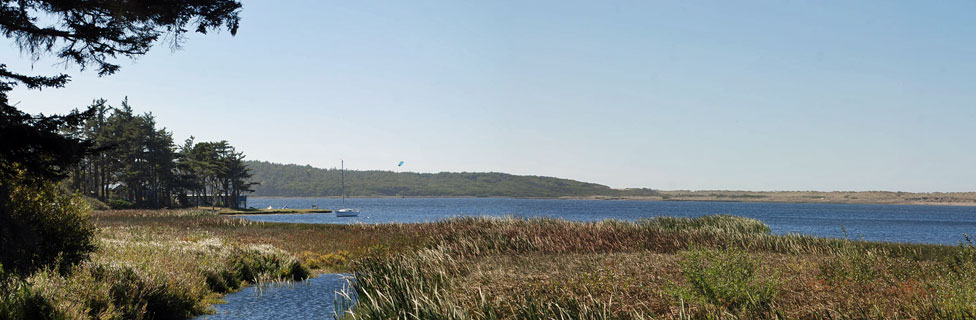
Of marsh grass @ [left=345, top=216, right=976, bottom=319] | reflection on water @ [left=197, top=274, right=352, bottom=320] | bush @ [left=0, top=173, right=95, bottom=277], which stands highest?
bush @ [left=0, top=173, right=95, bottom=277]

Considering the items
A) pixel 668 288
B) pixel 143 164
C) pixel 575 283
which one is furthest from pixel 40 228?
pixel 143 164

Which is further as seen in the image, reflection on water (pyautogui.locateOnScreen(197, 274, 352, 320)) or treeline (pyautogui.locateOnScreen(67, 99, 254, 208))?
treeline (pyautogui.locateOnScreen(67, 99, 254, 208))

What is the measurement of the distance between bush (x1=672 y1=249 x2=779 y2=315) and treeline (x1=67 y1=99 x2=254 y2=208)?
85.3 meters

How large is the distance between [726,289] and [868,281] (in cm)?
332

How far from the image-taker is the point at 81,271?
1356 centimetres

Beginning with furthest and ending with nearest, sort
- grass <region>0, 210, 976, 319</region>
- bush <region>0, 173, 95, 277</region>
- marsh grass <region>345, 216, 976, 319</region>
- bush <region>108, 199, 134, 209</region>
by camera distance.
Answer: bush <region>108, 199, 134, 209</region>
bush <region>0, 173, 95, 277</region>
grass <region>0, 210, 976, 319</region>
marsh grass <region>345, 216, 976, 319</region>

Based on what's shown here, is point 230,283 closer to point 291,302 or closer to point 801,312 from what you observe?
point 291,302

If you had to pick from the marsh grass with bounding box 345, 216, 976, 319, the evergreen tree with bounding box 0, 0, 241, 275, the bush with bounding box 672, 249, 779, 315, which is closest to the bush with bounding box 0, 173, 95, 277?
the evergreen tree with bounding box 0, 0, 241, 275

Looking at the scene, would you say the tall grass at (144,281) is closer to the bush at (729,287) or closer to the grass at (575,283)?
the grass at (575,283)

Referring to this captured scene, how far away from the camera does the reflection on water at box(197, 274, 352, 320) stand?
14086 mm

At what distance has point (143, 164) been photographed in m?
89.2

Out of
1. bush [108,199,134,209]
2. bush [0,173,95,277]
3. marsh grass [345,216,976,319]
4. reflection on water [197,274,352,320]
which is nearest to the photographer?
marsh grass [345,216,976,319]

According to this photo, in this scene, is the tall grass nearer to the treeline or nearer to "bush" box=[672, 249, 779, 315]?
"bush" box=[672, 249, 779, 315]

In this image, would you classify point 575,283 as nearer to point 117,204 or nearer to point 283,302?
point 283,302
